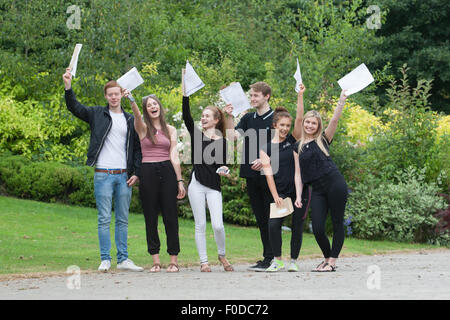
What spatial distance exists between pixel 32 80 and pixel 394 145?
10110mm

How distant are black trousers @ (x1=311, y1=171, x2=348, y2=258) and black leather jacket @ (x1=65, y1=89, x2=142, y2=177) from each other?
2.16 metres

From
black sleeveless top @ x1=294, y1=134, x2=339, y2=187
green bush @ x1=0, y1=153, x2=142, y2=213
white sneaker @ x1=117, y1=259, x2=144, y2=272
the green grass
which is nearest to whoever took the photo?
black sleeveless top @ x1=294, y1=134, x2=339, y2=187

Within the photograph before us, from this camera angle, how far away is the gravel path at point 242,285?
6.38 m

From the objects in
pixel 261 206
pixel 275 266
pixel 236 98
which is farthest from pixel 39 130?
pixel 275 266

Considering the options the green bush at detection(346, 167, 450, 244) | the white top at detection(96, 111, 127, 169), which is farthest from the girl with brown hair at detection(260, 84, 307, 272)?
the green bush at detection(346, 167, 450, 244)

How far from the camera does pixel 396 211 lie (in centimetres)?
1447

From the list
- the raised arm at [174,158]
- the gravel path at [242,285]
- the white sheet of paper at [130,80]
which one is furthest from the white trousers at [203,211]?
the white sheet of paper at [130,80]

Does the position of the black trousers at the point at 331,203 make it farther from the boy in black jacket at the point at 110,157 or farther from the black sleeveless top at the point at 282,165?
the boy in black jacket at the point at 110,157

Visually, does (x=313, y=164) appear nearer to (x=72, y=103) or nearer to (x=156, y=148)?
(x=156, y=148)

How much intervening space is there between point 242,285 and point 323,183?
6.31 ft

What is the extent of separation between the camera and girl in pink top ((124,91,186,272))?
338 inches

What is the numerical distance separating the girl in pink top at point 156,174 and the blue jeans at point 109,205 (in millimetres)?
257

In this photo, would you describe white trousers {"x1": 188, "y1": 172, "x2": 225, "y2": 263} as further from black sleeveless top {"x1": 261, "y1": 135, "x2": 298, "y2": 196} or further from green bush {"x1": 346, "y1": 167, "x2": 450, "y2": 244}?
green bush {"x1": 346, "y1": 167, "x2": 450, "y2": 244}

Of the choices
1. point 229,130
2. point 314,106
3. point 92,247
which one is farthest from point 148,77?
point 229,130
